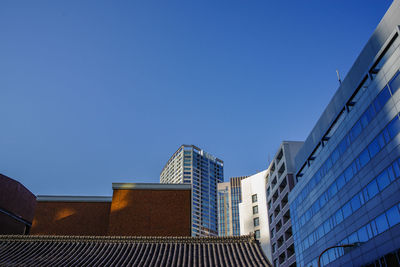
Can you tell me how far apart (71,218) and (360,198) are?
3143 centimetres

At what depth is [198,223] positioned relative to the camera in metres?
194

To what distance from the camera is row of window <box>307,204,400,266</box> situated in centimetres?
3137

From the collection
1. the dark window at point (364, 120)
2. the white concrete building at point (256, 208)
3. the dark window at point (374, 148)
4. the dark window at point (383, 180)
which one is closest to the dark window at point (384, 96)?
the dark window at point (364, 120)

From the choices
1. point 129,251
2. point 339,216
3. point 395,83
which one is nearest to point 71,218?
point 129,251

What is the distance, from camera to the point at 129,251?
2092cm

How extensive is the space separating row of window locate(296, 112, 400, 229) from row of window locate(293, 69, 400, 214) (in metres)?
2.46

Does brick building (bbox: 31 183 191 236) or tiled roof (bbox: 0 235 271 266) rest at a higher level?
brick building (bbox: 31 183 191 236)

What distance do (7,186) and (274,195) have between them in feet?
201

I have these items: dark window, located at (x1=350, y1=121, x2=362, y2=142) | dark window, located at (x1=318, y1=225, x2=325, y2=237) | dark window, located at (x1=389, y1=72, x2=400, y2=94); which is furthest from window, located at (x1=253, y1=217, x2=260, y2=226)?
dark window, located at (x1=389, y1=72, x2=400, y2=94)

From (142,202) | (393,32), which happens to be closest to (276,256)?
(142,202)

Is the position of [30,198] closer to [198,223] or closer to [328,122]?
[328,122]

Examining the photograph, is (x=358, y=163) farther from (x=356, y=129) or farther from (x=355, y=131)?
(x=356, y=129)

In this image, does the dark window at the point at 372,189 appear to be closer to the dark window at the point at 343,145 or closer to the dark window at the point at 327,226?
the dark window at the point at 343,145

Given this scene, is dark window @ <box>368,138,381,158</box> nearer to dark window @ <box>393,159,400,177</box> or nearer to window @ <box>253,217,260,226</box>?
dark window @ <box>393,159,400,177</box>
